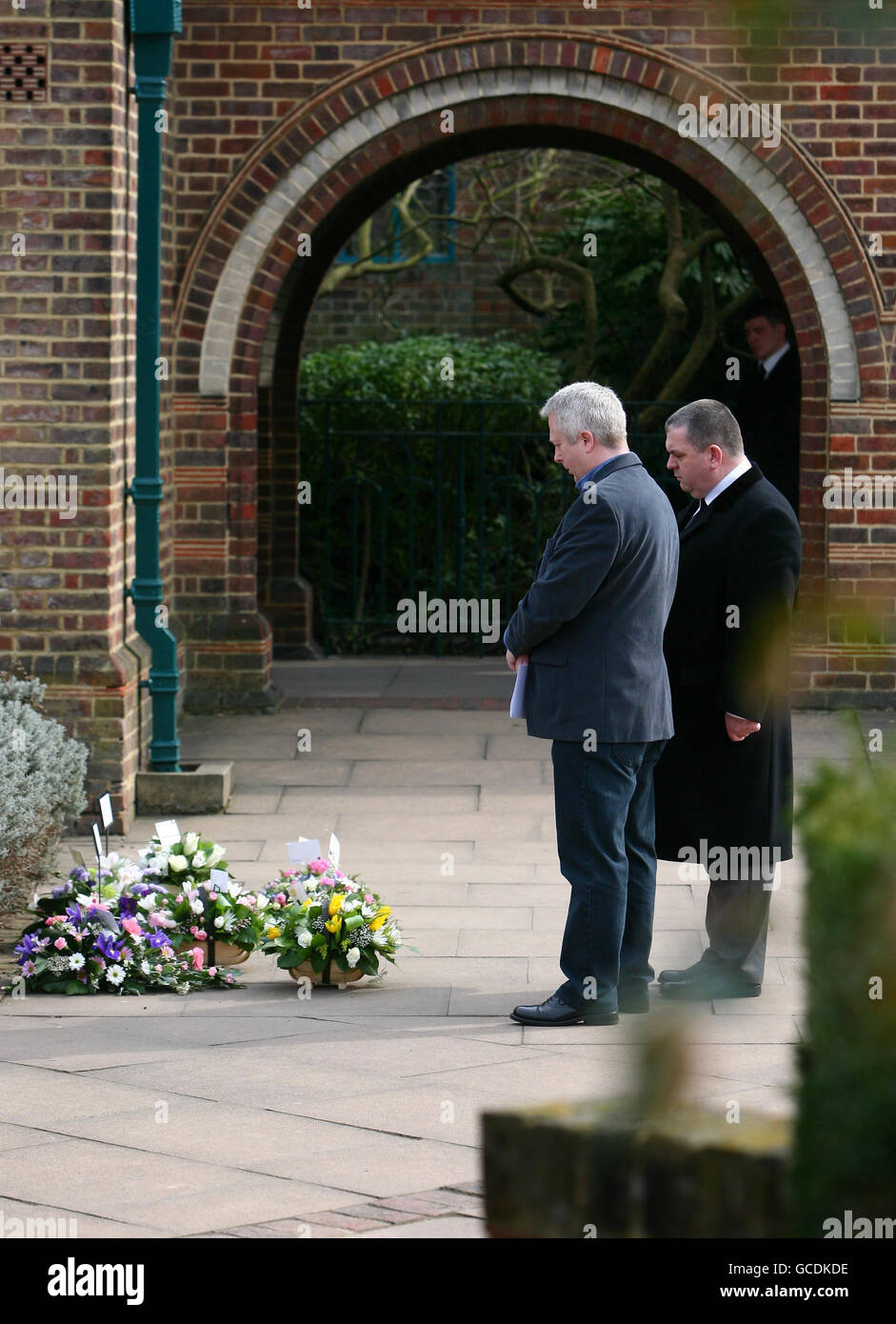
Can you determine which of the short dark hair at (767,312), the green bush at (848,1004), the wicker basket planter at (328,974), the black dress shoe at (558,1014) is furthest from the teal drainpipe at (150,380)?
the green bush at (848,1004)

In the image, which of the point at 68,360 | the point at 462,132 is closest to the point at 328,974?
the point at 68,360

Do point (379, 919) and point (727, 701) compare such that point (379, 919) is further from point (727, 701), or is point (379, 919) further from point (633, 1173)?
point (633, 1173)

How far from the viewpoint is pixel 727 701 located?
18.2 ft

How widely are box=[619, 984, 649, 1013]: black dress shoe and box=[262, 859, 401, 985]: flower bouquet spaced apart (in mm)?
731

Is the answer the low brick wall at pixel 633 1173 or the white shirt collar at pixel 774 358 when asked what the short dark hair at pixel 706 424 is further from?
the white shirt collar at pixel 774 358

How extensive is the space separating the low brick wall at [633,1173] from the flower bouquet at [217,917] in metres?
3.78

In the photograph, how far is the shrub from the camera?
6.20 metres

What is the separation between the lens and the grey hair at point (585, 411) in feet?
17.0

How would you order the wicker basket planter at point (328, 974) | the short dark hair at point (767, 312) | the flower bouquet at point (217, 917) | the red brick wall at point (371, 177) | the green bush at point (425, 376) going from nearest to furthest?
the wicker basket planter at point (328, 974) < the flower bouquet at point (217, 917) < the red brick wall at point (371, 177) < the short dark hair at point (767, 312) < the green bush at point (425, 376)

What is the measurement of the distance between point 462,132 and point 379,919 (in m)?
6.26

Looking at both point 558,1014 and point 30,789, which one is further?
point 30,789

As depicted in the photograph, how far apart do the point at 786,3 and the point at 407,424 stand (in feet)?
42.2

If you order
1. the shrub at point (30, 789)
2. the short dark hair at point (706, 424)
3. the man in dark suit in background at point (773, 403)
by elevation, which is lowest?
the shrub at point (30, 789)

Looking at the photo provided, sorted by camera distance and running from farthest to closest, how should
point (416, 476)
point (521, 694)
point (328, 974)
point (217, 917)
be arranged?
1. point (416, 476)
2. point (217, 917)
3. point (328, 974)
4. point (521, 694)
